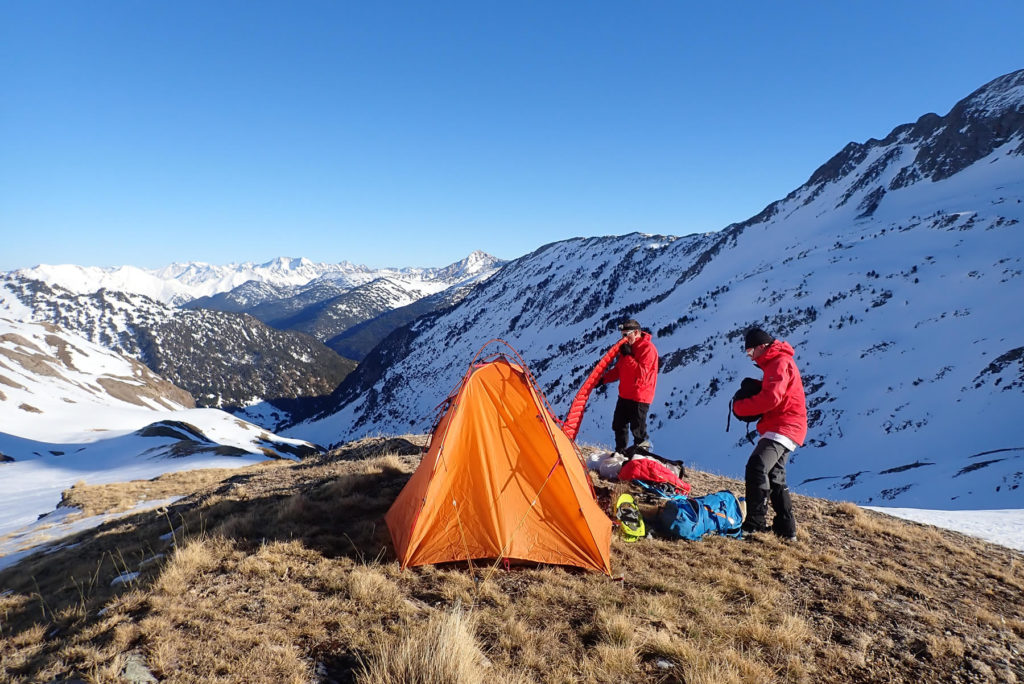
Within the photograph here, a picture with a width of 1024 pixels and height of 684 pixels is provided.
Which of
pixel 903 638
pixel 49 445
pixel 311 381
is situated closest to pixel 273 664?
pixel 903 638

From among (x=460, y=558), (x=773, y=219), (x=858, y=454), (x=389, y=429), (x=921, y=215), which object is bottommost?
(x=389, y=429)

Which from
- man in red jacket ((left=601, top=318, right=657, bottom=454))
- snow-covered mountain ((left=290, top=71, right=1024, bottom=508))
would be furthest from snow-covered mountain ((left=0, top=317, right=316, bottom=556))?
snow-covered mountain ((left=290, top=71, right=1024, bottom=508))

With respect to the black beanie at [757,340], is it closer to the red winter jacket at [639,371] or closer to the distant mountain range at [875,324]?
the red winter jacket at [639,371]

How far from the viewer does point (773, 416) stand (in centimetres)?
655

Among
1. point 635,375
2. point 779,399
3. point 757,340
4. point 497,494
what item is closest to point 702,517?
point 779,399

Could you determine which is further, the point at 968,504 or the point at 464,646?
the point at 968,504

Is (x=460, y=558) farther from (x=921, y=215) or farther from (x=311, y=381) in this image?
(x=311, y=381)

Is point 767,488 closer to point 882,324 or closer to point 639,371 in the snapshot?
point 639,371

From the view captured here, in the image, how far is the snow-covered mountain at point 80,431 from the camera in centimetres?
2839

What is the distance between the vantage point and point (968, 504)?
14.2 metres

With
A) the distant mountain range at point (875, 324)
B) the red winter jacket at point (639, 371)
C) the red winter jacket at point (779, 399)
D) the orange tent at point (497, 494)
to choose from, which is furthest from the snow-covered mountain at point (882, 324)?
the orange tent at point (497, 494)

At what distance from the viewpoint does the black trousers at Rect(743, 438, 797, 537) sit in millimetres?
6418

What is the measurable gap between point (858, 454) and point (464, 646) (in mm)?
24819

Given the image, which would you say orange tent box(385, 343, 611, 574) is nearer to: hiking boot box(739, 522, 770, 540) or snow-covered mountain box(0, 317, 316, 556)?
hiking boot box(739, 522, 770, 540)
